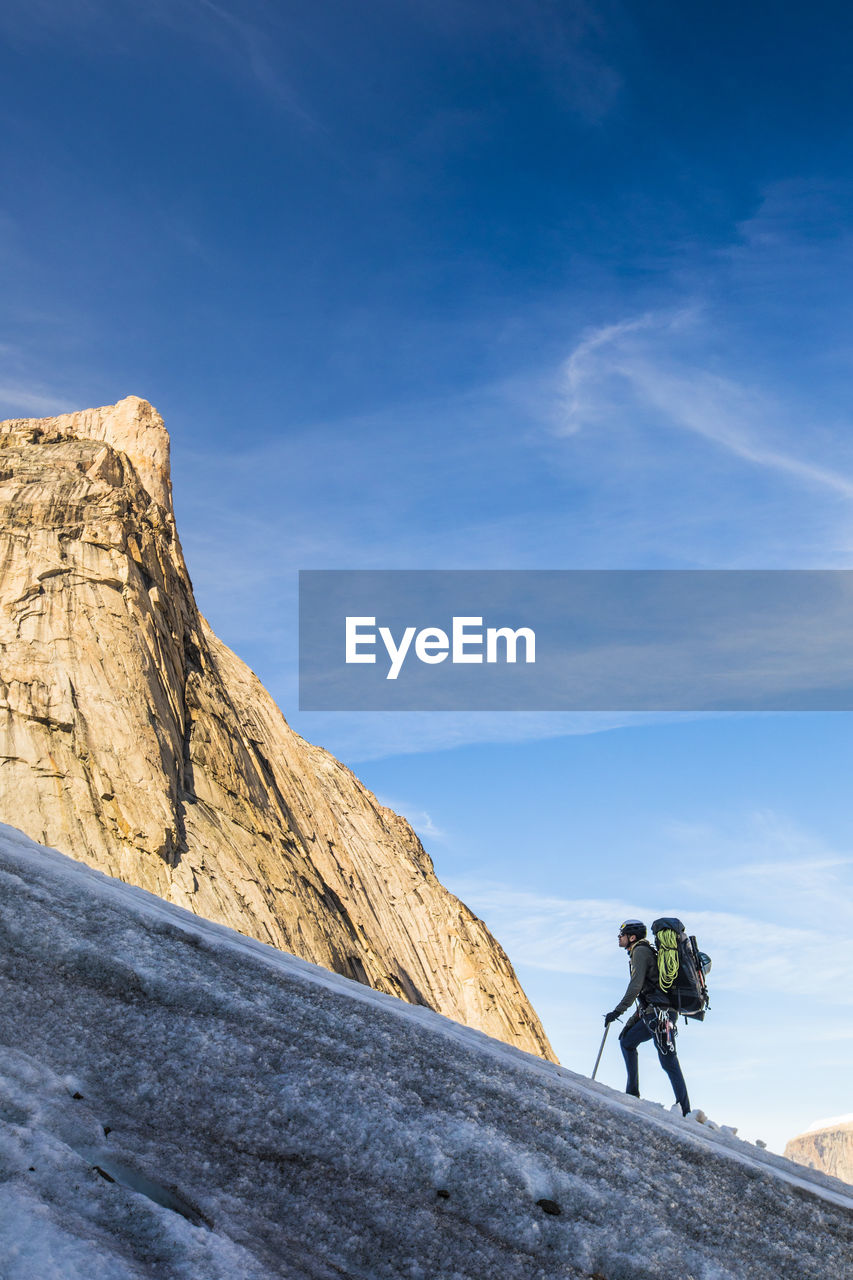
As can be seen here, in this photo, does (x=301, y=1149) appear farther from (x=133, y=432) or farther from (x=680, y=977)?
(x=133, y=432)

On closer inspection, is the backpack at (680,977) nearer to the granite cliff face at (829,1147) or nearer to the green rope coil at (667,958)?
the green rope coil at (667,958)

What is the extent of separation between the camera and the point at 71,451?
3316cm

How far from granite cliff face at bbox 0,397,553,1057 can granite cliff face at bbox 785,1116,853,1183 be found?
5689 inches

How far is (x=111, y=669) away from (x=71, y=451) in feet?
29.5

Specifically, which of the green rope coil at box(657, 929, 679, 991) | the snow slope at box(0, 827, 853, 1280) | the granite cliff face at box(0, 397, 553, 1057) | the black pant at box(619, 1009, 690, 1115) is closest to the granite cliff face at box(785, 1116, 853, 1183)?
the granite cliff face at box(0, 397, 553, 1057)

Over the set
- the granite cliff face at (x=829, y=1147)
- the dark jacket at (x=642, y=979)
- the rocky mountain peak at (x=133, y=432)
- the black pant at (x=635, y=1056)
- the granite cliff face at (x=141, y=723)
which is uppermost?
the rocky mountain peak at (x=133, y=432)

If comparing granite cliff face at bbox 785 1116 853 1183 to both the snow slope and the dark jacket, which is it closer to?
the dark jacket

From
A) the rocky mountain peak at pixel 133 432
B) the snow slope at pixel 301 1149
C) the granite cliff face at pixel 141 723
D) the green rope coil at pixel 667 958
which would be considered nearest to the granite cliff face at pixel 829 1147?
the granite cliff face at pixel 141 723

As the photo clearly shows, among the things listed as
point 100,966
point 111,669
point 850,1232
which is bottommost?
point 850,1232

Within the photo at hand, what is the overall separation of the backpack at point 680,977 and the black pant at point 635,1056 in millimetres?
219

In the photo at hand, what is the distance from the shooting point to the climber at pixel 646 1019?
26.9 feet

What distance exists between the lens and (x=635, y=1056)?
27.9 ft

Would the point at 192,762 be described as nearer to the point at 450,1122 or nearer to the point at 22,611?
the point at 22,611

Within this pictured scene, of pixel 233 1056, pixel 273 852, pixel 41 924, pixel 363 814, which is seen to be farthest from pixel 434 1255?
pixel 363 814
